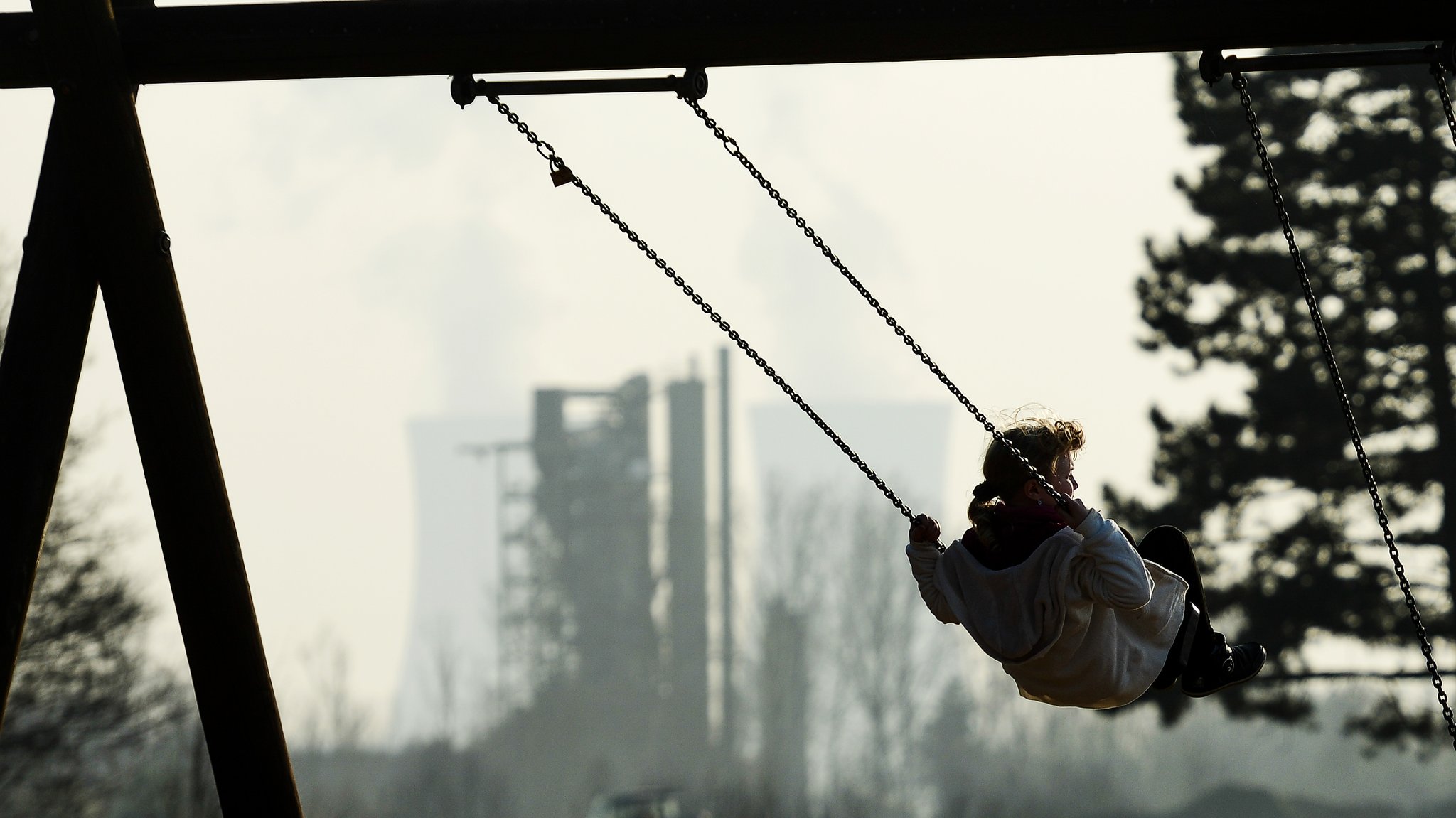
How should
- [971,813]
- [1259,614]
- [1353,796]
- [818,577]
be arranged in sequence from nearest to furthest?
1. [1259,614]
2. [1353,796]
3. [971,813]
4. [818,577]

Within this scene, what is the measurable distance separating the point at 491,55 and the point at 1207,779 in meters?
43.8

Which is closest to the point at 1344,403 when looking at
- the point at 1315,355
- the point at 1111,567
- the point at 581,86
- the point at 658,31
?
the point at 1111,567

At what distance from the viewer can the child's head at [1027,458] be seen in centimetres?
396

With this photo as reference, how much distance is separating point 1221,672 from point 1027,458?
94cm

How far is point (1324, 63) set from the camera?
373 cm

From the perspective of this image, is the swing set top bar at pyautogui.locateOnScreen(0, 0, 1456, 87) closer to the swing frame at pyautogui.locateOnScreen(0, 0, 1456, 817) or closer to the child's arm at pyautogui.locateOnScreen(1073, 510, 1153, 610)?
the swing frame at pyautogui.locateOnScreen(0, 0, 1456, 817)

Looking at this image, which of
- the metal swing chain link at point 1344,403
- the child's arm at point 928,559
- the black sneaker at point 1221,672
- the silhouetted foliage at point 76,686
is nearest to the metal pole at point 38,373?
the child's arm at point 928,559

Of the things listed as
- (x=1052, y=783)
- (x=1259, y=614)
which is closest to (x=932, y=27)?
(x=1259, y=614)

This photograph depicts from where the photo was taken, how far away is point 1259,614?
1745 cm

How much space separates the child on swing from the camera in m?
3.71

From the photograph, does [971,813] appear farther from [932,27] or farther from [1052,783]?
[932,27]

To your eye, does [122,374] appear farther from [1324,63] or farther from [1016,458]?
[1324,63]

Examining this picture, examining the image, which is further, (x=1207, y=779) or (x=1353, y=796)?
(x=1207, y=779)

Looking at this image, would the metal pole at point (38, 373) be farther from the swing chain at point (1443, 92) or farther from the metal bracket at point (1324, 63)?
the swing chain at point (1443, 92)
